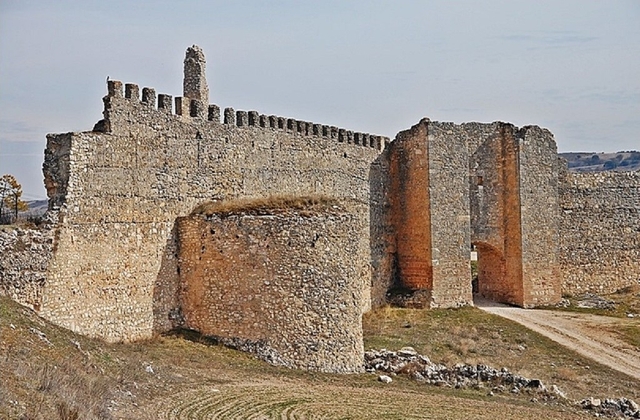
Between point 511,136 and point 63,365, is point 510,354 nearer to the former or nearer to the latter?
point 511,136

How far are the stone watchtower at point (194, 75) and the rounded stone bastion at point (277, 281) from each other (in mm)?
4490

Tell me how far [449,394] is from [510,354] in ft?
20.1

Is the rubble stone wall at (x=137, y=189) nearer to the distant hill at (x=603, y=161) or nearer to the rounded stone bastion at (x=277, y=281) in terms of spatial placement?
the rounded stone bastion at (x=277, y=281)

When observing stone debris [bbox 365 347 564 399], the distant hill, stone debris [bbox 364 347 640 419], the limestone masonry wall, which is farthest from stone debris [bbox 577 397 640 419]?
the distant hill

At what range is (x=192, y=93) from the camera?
2230 cm

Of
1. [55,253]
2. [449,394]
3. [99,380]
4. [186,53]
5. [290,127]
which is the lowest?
[449,394]

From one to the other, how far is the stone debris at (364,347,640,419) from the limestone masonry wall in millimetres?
14124

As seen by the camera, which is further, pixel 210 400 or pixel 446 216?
pixel 446 216

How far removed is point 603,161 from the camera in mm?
154625

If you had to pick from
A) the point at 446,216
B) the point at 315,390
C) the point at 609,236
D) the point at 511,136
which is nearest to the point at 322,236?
the point at 315,390

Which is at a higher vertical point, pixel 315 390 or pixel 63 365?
pixel 63 365

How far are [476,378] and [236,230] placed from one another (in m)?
6.84

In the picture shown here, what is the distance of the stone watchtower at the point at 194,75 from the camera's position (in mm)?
22234

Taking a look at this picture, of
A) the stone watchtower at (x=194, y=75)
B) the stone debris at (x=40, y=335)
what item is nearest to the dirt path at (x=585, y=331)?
the stone watchtower at (x=194, y=75)
